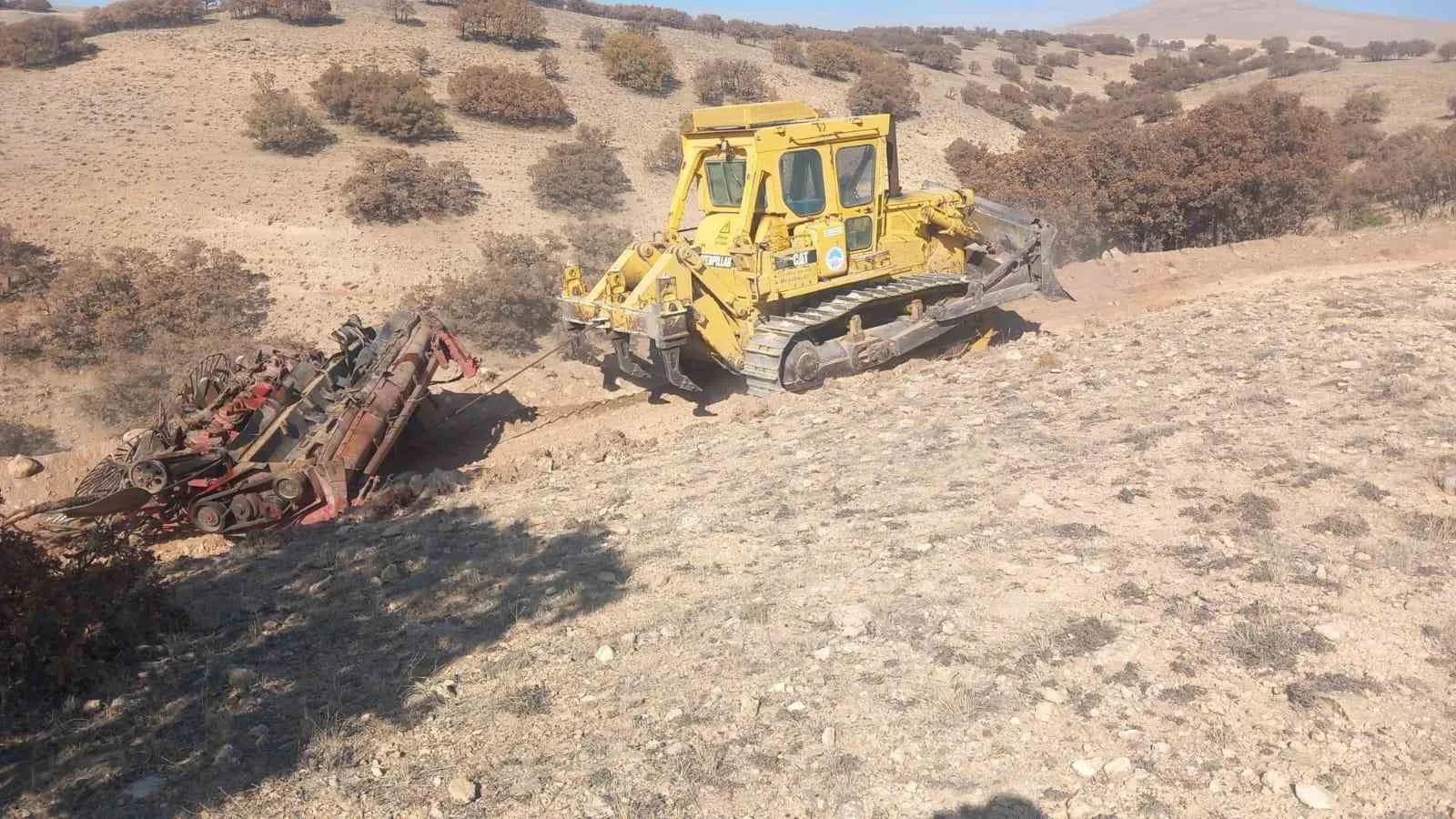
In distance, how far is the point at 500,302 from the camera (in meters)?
15.5

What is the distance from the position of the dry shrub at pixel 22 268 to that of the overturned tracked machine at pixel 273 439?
8.17m

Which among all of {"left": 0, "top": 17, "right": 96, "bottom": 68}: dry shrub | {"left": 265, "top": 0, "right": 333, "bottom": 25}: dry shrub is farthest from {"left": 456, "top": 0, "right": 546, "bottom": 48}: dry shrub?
{"left": 0, "top": 17, "right": 96, "bottom": 68}: dry shrub

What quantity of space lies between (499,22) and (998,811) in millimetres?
33831

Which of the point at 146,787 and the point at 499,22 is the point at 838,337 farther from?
the point at 499,22

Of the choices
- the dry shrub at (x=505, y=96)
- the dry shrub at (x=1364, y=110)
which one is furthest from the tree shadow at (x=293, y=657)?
the dry shrub at (x=1364, y=110)

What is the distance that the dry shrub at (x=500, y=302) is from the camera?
15.3 meters

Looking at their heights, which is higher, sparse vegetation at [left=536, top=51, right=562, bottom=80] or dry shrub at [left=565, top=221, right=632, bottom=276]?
sparse vegetation at [left=536, top=51, right=562, bottom=80]

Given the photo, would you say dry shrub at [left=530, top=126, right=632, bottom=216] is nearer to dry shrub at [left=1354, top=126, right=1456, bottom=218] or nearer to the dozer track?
the dozer track

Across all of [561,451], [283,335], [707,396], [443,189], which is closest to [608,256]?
[443,189]

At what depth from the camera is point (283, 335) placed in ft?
50.8

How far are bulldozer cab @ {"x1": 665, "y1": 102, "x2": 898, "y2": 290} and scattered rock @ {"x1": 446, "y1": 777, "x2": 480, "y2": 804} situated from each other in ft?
23.0

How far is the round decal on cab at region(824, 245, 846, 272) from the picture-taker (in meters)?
10.8

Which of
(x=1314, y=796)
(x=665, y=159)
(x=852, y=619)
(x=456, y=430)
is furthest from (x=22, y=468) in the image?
(x=665, y=159)

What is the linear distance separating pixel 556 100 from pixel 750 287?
20122mm
